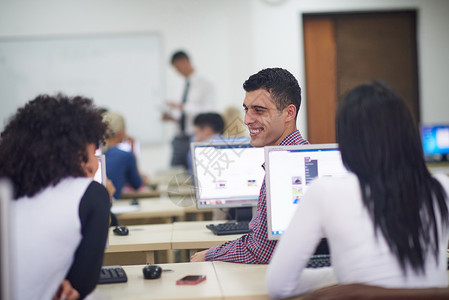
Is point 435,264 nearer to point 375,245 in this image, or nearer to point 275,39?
point 375,245

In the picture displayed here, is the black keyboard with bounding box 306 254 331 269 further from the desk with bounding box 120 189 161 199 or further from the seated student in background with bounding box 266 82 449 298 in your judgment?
the desk with bounding box 120 189 161 199

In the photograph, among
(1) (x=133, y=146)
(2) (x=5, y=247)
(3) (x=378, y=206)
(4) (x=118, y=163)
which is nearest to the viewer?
(2) (x=5, y=247)

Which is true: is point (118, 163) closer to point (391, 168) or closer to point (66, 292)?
point (66, 292)

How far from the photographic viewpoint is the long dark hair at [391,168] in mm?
A: 1258

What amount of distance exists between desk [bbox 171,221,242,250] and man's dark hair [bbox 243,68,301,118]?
0.69 m

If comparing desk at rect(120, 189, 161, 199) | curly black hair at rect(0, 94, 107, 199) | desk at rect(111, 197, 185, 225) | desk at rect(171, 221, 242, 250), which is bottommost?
desk at rect(120, 189, 161, 199)

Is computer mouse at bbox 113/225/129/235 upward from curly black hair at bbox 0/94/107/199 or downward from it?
downward

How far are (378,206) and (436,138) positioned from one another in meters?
5.00

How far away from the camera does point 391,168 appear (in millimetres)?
1271

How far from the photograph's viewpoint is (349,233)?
1.27 m

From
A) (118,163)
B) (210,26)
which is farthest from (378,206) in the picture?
(210,26)

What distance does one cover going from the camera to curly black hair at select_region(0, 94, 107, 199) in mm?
1418

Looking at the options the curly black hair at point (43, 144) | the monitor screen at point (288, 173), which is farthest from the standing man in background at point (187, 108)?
the curly black hair at point (43, 144)

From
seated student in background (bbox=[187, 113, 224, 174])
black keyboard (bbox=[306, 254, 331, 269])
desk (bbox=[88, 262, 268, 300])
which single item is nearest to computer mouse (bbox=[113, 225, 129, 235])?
desk (bbox=[88, 262, 268, 300])
